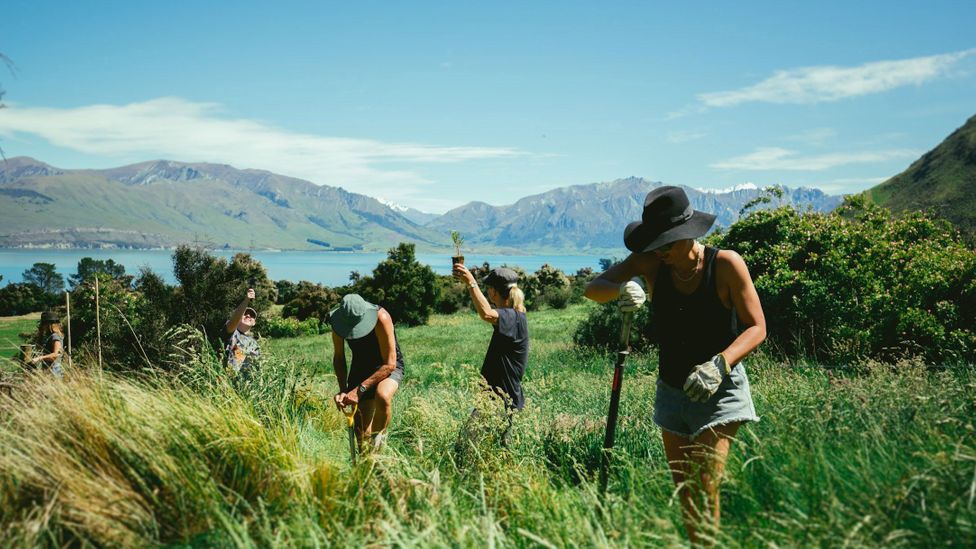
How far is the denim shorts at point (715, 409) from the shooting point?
299cm

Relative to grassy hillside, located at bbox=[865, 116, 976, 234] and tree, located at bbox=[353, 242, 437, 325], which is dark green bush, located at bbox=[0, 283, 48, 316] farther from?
grassy hillside, located at bbox=[865, 116, 976, 234]

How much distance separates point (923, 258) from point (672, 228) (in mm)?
9207

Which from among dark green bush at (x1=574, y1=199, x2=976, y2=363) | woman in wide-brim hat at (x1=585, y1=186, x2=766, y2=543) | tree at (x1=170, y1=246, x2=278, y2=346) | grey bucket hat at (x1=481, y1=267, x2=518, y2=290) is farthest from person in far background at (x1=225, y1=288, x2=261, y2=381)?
tree at (x1=170, y1=246, x2=278, y2=346)

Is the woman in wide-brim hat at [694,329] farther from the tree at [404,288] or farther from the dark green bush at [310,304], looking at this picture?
the dark green bush at [310,304]

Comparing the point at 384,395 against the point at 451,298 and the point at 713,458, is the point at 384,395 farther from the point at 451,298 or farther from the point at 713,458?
the point at 451,298

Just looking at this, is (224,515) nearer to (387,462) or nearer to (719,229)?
(387,462)

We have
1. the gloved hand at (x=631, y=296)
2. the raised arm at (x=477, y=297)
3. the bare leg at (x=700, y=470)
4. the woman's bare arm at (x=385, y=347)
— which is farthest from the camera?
the woman's bare arm at (x=385, y=347)

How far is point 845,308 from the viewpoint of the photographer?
32.9 feet

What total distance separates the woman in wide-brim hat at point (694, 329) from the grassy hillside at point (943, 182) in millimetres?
87904

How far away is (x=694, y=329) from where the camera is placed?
3105 millimetres

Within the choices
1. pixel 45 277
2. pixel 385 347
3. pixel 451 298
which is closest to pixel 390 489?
pixel 385 347

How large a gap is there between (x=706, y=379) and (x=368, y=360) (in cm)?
330

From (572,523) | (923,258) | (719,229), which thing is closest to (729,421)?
(572,523)

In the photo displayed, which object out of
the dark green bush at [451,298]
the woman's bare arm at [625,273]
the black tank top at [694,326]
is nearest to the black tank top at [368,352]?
the woman's bare arm at [625,273]
